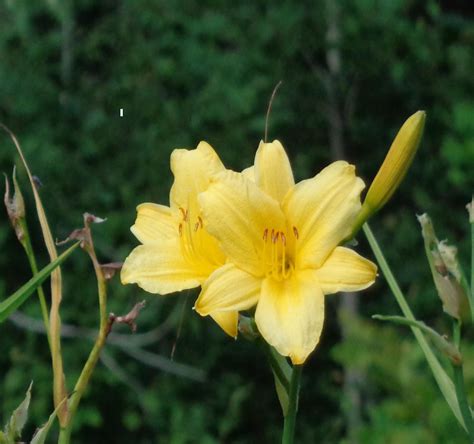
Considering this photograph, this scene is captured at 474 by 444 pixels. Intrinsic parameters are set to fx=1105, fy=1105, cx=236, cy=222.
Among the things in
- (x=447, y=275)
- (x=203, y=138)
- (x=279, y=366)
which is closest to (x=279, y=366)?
(x=279, y=366)

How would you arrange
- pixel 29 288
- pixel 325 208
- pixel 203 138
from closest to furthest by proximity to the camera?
pixel 29 288
pixel 325 208
pixel 203 138

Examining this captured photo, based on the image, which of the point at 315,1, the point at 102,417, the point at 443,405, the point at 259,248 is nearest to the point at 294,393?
the point at 259,248

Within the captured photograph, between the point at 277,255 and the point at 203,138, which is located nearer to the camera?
the point at 277,255

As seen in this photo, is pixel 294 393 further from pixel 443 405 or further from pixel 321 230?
pixel 443 405

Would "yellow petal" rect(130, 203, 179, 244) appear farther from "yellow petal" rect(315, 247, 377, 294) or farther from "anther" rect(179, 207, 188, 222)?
"yellow petal" rect(315, 247, 377, 294)

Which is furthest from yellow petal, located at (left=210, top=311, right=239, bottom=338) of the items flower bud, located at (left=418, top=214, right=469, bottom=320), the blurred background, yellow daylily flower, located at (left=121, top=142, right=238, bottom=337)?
the blurred background

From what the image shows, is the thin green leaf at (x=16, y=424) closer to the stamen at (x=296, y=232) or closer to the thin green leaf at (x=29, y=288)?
the thin green leaf at (x=29, y=288)

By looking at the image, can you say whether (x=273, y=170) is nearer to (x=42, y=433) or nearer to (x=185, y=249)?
(x=185, y=249)
